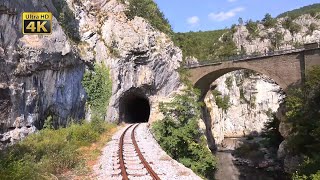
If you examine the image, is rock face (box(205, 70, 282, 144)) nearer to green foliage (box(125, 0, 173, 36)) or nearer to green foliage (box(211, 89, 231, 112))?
green foliage (box(211, 89, 231, 112))

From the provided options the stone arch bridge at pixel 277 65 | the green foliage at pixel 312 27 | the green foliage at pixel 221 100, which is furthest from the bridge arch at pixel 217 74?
the green foliage at pixel 312 27

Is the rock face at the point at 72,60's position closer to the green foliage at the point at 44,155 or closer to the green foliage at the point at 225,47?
the green foliage at the point at 44,155

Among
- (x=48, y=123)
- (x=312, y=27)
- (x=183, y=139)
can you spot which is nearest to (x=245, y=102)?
(x=312, y=27)

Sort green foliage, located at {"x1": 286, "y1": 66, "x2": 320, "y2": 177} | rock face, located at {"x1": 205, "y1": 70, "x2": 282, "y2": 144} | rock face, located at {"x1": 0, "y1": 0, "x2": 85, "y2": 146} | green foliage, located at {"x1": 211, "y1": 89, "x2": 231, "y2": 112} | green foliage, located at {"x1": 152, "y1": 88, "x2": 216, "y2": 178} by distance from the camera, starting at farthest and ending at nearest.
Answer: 1. green foliage, located at {"x1": 211, "y1": 89, "x2": 231, "y2": 112}
2. rock face, located at {"x1": 205, "y1": 70, "x2": 282, "y2": 144}
3. green foliage, located at {"x1": 286, "y1": 66, "x2": 320, "y2": 177}
4. rock face, located at {"x1": 0, "y1": 0, "x2": 85, "y2": 146}
5. green foliage, located at {"x1": 152, "y1": 88, "x2": 216, "y2": 178}

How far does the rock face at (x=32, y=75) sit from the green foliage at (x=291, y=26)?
61.5m

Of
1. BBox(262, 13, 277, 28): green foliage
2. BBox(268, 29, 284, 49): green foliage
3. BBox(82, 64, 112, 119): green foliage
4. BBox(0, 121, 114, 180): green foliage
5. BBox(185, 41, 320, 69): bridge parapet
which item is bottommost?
BBox(0, 121, 114, 180): green foliage

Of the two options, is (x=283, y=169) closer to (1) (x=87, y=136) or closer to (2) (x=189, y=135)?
(2) (x=189, y=135)

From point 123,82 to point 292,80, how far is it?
17938 mm

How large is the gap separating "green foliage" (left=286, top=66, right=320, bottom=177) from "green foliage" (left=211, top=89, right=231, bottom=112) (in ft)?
95.3

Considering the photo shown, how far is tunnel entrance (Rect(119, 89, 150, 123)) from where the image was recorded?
35.4 meters

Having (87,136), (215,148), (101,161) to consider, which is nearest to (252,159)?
(215,148)

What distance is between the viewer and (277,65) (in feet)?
119

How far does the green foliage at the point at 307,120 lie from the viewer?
2195cm

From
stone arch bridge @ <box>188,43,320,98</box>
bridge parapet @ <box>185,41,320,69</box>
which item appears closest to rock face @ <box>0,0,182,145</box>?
bridge parapet @ <box>185,41,320,69</box>
